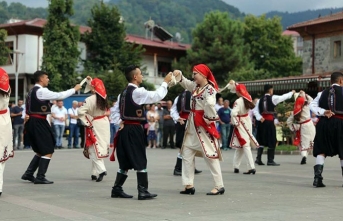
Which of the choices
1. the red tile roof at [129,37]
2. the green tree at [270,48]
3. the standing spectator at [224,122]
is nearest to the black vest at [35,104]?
the standing spectator at [224,122]

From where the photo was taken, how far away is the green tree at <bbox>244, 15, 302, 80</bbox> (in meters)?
73.8

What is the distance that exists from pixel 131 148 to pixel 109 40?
43.7 metres

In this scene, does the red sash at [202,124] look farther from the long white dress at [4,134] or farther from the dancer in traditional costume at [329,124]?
the long white dress at [4,134]

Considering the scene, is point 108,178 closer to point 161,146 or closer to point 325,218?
point 325,218

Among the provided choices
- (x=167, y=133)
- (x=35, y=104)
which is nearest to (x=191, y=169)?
(x=35, y=104)

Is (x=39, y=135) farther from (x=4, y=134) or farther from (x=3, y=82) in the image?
Answer: (x=3, y=82)

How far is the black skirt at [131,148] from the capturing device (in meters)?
10.4

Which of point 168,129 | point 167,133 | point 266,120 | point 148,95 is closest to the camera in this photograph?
point 148,95

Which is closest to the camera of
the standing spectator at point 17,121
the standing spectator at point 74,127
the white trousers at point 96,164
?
the white trousers at point 96,164

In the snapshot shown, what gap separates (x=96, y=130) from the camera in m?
13.5

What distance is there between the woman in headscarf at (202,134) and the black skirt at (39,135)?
2.92 meters

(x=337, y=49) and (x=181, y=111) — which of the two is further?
(x=337, y=49)

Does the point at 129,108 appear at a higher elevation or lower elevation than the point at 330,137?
higher

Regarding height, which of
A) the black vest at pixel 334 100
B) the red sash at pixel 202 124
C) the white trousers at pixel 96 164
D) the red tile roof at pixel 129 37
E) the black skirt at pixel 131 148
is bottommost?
the white trousers at pixel 96 164
